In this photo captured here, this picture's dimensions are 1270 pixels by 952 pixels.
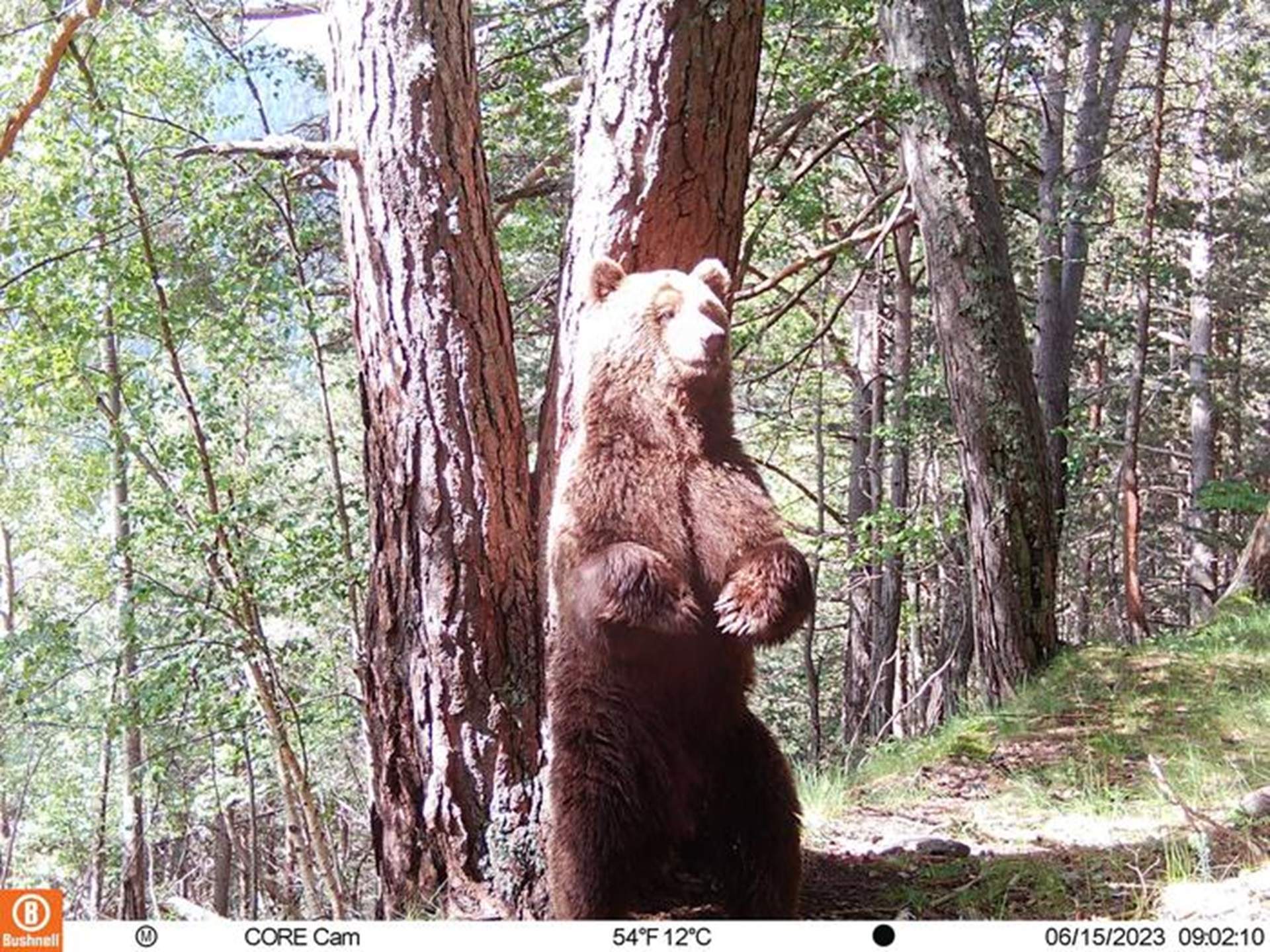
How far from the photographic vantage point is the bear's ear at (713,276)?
260cm

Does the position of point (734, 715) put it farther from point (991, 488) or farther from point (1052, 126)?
point (1052, 126)

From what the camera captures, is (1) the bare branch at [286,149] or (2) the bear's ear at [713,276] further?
(1) the bare branch at [286,149]

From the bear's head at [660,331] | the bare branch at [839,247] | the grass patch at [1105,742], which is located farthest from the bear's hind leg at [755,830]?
the bare branch at [839,247]

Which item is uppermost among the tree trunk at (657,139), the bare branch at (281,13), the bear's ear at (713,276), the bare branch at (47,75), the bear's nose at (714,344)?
the bare branch at (281,13)

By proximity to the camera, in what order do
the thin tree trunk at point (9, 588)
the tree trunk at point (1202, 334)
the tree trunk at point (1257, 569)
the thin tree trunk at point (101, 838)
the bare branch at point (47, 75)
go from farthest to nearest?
1. the tree trunk at point (1202, 334)
2. the thin tree trunk at point (9, 588)
3. the thin tree trunk at point (101, 838)
4. the tree trunk at point (1257, 569)
5. the bare branch at point (47, 75)

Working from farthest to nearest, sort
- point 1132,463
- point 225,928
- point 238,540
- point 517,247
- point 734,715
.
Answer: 1. point 1132,463
2. point 517,247
3. point 238,540
4. point 734,715
5. point 225,928

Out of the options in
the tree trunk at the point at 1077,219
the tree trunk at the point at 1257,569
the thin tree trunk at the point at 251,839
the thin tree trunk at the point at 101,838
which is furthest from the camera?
the thin tree trunk at the point at 101,838

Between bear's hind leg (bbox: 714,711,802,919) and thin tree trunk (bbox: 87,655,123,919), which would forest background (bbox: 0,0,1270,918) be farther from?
bear's hind leg (bbox: 714,711,802,919)

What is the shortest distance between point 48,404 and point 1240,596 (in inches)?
326

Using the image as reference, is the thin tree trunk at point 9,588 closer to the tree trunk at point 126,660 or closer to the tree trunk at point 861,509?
the tree trunk at point 126,660

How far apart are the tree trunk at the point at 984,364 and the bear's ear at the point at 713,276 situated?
385 cm

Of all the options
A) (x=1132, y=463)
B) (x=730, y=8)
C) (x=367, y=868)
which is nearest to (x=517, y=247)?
(x=730, y=8)

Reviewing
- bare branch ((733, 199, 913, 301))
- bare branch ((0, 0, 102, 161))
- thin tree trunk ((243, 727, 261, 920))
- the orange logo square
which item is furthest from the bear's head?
thin tree trunk ((243, 727, 261, 920))

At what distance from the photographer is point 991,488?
20.0 ft
